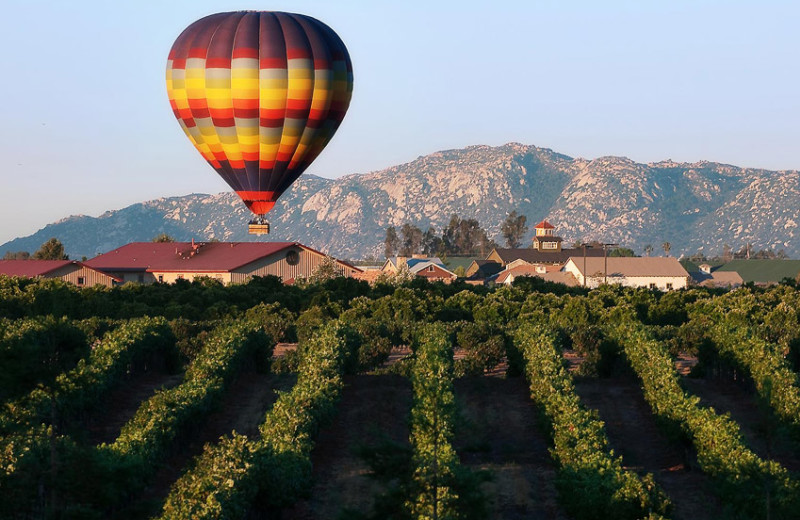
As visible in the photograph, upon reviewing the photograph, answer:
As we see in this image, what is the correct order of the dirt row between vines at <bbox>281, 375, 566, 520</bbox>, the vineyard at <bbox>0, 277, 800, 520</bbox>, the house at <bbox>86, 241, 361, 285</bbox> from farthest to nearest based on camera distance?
the house at <bbox>86, 241, 361, 285</bbox> → the dirt row between vines at <bbox>281, 375, 566, 520</bbox> → the vineyard at <bbox>0, 277, 800, 520</bbox>

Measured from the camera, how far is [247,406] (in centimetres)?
4294

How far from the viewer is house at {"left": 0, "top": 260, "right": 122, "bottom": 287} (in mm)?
108250

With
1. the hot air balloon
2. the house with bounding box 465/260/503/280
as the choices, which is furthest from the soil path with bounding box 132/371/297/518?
the house with bounding box 465/260/503/280

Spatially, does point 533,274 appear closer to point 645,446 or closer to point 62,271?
point 62,271

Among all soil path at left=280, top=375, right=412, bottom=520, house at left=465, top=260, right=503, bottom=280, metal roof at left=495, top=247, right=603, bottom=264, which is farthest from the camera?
metal roof at left=495, top=247, right=603, bottom=264

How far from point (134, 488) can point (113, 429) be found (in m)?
12.4

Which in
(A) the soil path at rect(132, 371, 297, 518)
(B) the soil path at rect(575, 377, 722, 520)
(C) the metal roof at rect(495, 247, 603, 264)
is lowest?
(C) the metal roof at rect(495, 247, 603, 264)

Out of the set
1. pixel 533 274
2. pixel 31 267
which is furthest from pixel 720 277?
pixel 31 267

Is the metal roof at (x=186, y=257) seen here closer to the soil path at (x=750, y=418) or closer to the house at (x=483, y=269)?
the house at (x=483, y=269)

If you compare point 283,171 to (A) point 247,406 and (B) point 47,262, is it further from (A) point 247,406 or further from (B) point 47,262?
(B) point 47,262

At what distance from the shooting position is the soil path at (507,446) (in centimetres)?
3058

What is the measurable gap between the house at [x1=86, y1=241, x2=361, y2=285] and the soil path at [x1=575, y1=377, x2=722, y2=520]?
234 feet

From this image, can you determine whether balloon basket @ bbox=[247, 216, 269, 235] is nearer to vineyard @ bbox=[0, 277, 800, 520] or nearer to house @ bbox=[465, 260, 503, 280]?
vineyard @ bbox=[0, 277, 800, 520]

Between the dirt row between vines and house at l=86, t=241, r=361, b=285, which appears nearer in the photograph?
the dirt row between vines
